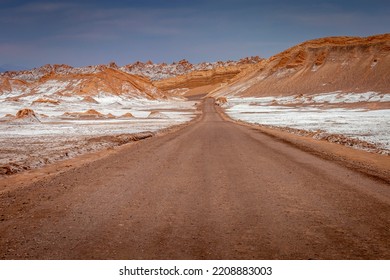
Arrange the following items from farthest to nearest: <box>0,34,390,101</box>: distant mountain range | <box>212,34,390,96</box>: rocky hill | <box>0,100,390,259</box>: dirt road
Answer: <box>0,34,390,101</box>: distant mountain range < <box>212,34,390,96</box>: rocky hill < <box>0,100,390,259</box>: dirt road

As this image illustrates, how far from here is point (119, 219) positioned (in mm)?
7547

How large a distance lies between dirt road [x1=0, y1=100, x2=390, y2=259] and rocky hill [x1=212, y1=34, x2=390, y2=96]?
102 metres

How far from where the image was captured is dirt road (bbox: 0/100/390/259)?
5.90m

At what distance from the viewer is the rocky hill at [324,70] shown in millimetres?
118988

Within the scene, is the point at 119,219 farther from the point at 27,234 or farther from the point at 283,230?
the point at 283,230

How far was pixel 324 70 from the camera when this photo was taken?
13950 centimetres

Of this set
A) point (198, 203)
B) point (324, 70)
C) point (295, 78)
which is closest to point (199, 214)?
point (198, 203)

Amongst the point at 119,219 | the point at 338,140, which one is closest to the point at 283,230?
the point at 119,219

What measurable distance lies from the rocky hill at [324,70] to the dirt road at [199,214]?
101502 mm

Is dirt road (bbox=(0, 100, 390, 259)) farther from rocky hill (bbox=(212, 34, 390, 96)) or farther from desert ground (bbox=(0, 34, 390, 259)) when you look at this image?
rocky hill (bbox=(212, 34, 390, 96))

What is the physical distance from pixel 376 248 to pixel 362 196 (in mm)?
3553

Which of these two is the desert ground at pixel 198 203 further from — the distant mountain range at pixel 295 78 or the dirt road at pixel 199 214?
the distant mountain range at pixel 295 78

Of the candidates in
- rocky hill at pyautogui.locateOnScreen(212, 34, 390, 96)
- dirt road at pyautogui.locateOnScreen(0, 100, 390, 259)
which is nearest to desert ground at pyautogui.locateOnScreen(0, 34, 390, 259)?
dirt road at pyautogui.locateOnScreen(0, 100, 390, 259)

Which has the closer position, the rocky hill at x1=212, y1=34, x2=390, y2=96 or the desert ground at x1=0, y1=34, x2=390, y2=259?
the desert ground at x1=0, y1=34, x2=390, y2=259
